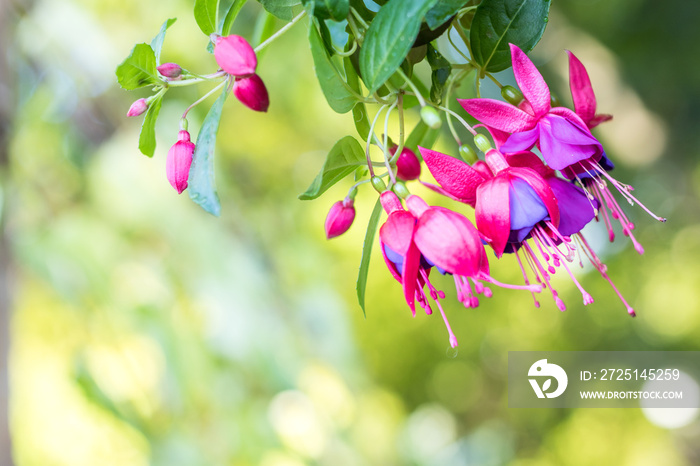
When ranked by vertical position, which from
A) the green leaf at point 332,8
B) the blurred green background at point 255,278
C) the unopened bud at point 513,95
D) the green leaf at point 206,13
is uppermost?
the unopened bud at point 513,95

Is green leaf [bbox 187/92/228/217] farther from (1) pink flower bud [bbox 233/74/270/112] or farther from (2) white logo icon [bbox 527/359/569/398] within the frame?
(2) white logo icon [bbox 527/359/569/398]

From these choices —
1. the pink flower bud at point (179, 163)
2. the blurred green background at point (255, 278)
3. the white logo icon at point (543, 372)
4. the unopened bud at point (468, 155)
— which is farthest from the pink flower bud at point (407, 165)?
the blurred green background at point (255, 278)

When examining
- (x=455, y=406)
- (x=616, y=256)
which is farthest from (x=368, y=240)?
(x=455, y=406)

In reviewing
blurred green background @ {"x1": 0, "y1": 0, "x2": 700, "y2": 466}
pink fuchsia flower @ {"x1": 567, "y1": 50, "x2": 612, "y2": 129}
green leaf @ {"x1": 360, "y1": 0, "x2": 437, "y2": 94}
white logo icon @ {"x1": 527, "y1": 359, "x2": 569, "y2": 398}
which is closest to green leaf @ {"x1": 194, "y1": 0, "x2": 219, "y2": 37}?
green leaf @ {"x1": 360, "y1": 0, "x2": 437, "y2": 94}

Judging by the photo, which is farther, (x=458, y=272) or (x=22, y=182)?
(x=22, y=182)

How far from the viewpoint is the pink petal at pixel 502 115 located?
0.30m

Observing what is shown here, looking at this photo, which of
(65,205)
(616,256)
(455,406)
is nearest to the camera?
(65,205)

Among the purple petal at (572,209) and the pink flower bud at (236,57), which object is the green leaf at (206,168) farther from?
the purple petal at (572,209)

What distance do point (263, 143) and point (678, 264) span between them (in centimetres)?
196

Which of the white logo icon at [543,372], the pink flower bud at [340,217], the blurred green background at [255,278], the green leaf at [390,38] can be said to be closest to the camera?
the green leaf at [390,38]

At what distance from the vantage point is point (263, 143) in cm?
228

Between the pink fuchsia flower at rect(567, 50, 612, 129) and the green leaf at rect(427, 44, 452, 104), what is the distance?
2.9 inches

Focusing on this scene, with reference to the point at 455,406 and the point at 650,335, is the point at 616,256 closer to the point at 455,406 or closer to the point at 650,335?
the point at 650,335

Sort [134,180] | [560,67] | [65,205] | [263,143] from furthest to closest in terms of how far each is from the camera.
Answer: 1. [263,143]
2. [65,205]
3. [134,180]
4. [560,67]
